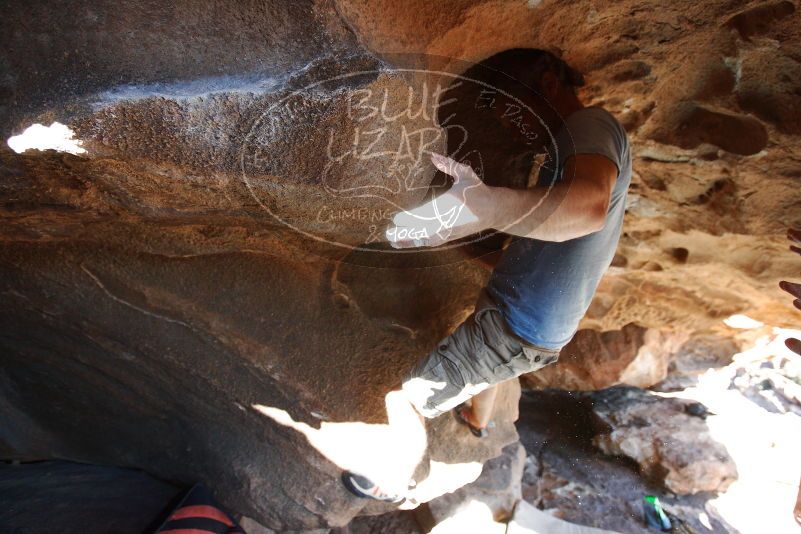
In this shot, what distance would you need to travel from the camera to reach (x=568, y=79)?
1.23m

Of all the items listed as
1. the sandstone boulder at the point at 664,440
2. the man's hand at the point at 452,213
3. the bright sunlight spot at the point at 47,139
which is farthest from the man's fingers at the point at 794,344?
the bright sunlight spot at the point at 47,139

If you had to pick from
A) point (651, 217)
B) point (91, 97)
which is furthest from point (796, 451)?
point (91, 97)

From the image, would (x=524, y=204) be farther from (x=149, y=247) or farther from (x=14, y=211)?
(x=14, y=211)

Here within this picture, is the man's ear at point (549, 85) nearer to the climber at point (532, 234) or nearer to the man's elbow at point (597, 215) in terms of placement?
the climber at point (532, 234)

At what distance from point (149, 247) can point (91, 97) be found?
0.54 metres

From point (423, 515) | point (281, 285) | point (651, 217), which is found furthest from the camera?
point (423, 515)

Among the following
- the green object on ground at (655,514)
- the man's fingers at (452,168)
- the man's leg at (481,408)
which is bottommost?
the green object on ground at (655,514)

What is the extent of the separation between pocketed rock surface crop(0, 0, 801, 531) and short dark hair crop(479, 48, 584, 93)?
0.13 ft

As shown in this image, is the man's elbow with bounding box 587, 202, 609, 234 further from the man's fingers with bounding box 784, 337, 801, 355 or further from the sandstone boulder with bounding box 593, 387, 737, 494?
the sandstone boulder with bounding box 593, 387, 737, 494

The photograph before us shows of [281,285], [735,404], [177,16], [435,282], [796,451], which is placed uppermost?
[177,16]

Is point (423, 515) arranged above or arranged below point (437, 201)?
below

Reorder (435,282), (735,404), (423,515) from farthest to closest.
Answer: (735,404) → (423,515) → (435,282)

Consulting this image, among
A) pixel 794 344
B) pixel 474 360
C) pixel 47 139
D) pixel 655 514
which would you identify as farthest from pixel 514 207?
pixel 655 514

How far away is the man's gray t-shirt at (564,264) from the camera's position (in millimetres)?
994
